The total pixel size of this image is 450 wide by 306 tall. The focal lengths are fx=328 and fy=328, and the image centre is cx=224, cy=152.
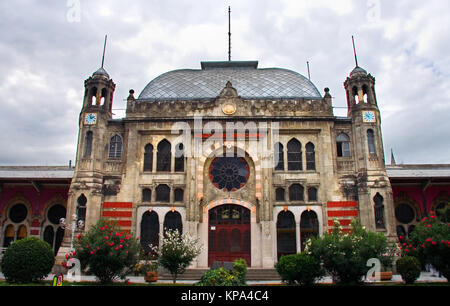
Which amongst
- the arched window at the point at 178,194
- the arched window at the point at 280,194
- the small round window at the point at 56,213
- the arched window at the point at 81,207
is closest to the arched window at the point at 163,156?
the arched window at the point at 178,194

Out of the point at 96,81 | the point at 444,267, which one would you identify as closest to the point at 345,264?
the point at 444,267

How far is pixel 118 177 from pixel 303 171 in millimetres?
13769

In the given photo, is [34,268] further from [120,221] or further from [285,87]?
[285,87]

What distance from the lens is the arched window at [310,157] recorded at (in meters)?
24.8

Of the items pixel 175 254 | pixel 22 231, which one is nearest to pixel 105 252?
pixel 175 254

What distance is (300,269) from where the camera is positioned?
1459 centimetres

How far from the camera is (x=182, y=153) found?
2502 cm

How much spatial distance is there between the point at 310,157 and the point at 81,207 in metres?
17.1

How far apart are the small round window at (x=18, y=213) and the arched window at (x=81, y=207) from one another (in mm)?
6876

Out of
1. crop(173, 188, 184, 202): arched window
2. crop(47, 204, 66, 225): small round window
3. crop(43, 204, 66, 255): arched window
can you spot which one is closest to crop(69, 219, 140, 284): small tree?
crop(173, 188, 184, 202): arched window

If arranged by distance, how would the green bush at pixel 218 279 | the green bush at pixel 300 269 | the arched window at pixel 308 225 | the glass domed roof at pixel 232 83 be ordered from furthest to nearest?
the glass domed roof at pixel 232 83
the arched window at pixel 308 225
the green bush at pixel 300 269
the green bush at pixel 218 279

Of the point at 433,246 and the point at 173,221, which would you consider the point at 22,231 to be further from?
the point at 433,246

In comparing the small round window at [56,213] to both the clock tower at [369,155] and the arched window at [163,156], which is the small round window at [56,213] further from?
the clock tower at [369,155]

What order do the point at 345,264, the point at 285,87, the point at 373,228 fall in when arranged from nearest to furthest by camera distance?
the point at 345,264
the point at 373,228
the point at 285,87
